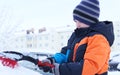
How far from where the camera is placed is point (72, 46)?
2.87 metres

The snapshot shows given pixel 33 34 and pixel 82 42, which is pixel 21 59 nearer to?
pixel 82 42

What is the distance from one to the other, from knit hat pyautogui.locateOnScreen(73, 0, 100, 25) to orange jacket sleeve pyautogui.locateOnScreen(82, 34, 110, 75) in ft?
0.63

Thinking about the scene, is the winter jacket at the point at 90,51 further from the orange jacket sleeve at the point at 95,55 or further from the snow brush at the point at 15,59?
the snow brush at the point at 15,59

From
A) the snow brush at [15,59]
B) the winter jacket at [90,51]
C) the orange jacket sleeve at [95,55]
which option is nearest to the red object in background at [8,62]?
the snow brush at [15,59]

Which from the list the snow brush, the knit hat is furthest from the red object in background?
the knit hat

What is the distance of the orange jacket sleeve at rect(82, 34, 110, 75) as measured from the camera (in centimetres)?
261

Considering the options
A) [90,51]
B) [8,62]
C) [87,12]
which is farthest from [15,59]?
[87,12]

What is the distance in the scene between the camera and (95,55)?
8.54 feet

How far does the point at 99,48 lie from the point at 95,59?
0.27 ft

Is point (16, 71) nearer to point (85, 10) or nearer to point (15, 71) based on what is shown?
point (15, 71)

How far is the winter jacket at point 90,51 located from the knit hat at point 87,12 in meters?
0.06

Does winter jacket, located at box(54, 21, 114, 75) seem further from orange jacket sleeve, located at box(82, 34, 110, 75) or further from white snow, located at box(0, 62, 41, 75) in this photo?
white snow, located at box(0, 62, 41, 75)

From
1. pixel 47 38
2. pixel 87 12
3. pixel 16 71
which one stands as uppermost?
pixel 87 12

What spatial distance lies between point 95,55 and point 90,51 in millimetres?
49
